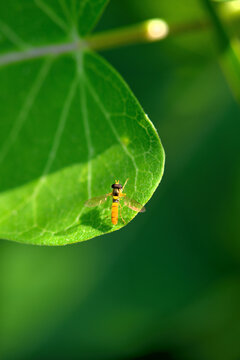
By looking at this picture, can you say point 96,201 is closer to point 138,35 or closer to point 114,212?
point 114,212

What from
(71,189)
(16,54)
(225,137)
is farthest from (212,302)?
(16,54)

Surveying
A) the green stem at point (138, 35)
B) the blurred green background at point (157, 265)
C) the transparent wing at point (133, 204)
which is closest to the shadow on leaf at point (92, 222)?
the transparent wing at point (133, 204)

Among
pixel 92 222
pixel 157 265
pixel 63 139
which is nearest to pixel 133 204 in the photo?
pixel 92 222

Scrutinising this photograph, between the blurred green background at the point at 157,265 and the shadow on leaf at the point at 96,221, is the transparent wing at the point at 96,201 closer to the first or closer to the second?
the shadow on leaf at the point at 96,221

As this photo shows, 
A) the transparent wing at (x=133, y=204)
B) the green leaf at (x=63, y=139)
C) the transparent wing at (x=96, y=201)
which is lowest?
the transparent wing at (x=133, y=204)

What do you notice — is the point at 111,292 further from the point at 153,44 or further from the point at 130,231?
the point at 153,44

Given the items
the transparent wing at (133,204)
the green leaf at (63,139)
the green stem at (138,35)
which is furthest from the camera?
the green stem at (138,35)

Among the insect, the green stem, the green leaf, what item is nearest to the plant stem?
the green stem

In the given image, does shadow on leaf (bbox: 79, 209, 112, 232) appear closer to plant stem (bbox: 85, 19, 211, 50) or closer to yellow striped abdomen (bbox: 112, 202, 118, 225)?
yellow striped abdomen (bbox: 112, 202, 118, 225)
